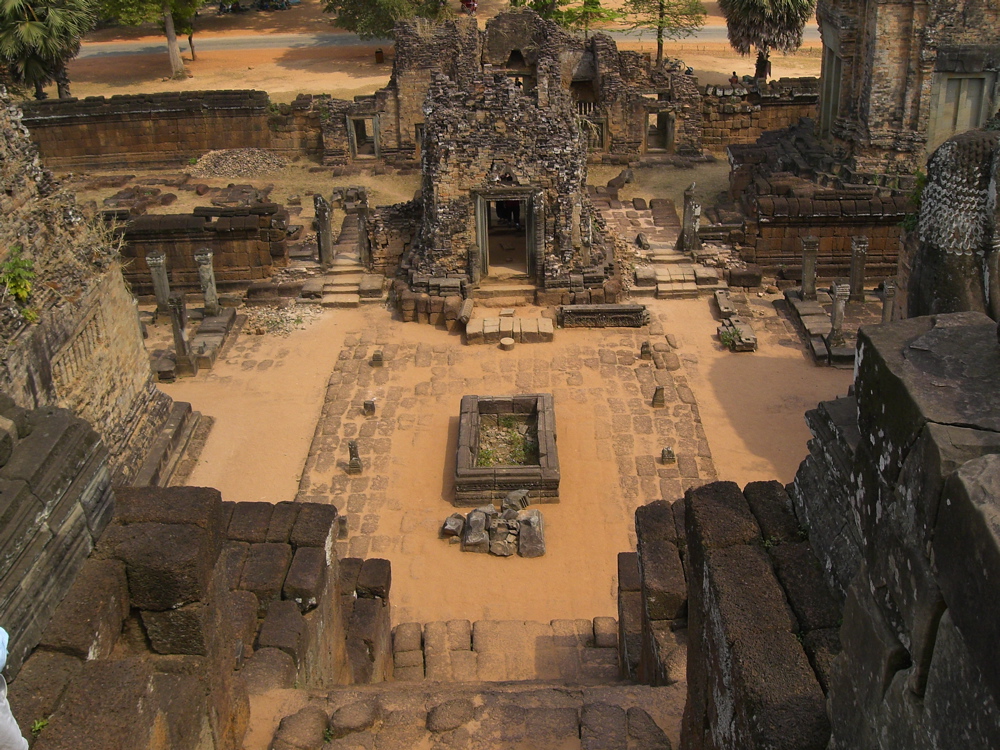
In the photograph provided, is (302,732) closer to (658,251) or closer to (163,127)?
(658,251)

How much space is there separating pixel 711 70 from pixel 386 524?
2832cm

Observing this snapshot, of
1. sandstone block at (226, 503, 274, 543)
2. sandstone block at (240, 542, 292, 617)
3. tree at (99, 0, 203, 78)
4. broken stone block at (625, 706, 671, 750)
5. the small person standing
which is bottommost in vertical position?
broken stone block at (625, 706, 671, 750)

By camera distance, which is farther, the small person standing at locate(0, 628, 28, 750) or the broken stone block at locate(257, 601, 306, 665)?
the broken stone block at locate(257, 601, 306, 665)

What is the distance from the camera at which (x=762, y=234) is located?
2106 centimetres

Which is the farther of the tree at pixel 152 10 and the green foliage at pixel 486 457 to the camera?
the tree at pixel 152 10

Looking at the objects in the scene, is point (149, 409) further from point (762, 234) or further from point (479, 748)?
point (762, 234)

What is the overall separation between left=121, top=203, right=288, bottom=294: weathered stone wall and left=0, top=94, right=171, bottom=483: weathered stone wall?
6.21m

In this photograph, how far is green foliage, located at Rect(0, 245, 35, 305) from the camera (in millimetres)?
11312

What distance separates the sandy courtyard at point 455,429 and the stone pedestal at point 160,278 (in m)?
2.03

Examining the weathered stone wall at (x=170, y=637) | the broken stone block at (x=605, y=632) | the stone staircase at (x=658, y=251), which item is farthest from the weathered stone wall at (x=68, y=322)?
the stone staircase at (x=658, y=251)

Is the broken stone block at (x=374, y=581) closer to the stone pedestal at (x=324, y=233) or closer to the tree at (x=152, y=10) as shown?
the stone pedestal at (x=324, y=233)

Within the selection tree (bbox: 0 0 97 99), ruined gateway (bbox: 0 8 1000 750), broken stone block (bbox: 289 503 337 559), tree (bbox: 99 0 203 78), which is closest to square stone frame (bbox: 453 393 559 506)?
ruined gateway (bbox: 0 8 1000 750)

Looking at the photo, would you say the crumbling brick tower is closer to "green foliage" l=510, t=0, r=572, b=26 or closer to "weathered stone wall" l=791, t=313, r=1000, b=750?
"green foliage" l=510, t=0, r=572, b=26

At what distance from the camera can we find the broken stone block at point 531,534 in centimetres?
1286
